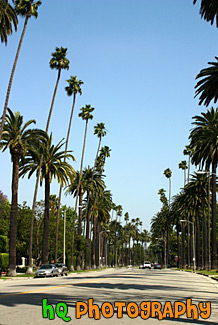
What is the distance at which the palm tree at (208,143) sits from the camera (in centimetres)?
5435

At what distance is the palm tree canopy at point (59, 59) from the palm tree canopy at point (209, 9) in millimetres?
31767

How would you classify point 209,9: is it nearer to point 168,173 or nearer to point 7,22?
point 7,22

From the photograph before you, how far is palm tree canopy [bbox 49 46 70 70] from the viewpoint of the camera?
59781 mm

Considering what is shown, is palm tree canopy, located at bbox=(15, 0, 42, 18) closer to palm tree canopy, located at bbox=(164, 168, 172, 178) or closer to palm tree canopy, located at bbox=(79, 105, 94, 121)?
palm tree canopy, located at bbox=(79, 105, 94, 121)

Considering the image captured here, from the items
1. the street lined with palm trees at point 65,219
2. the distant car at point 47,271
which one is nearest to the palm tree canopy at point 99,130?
the street lined with palm trees at point 65,219

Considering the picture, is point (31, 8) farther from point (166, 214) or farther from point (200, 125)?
point (166, 214)

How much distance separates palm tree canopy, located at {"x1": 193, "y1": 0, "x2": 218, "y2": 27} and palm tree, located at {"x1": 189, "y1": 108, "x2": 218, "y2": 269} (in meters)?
24.9

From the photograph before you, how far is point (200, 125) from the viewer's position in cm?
5866

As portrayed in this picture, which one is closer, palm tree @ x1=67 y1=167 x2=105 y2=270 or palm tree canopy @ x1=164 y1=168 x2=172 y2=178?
palm tree @ x1=67 y1=167 x2=105 y2=270

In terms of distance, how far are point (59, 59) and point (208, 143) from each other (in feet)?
71.9

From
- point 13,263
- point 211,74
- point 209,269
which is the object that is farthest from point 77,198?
point 211,74

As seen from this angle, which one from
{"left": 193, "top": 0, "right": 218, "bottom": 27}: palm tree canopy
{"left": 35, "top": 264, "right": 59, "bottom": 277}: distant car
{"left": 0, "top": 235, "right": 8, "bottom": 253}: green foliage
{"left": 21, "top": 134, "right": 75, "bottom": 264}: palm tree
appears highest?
{"left": 193, "top": 0, "right": 218, "bottom": 27}: palm tree canopy

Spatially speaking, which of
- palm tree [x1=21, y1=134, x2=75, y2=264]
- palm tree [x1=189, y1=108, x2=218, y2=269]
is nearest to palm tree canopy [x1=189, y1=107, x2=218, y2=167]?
palm tree [x1=189, y1=108, x2=218, y2=269]

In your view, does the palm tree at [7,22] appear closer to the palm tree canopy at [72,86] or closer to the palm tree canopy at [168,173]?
the palm tree canopy at [72,86]
